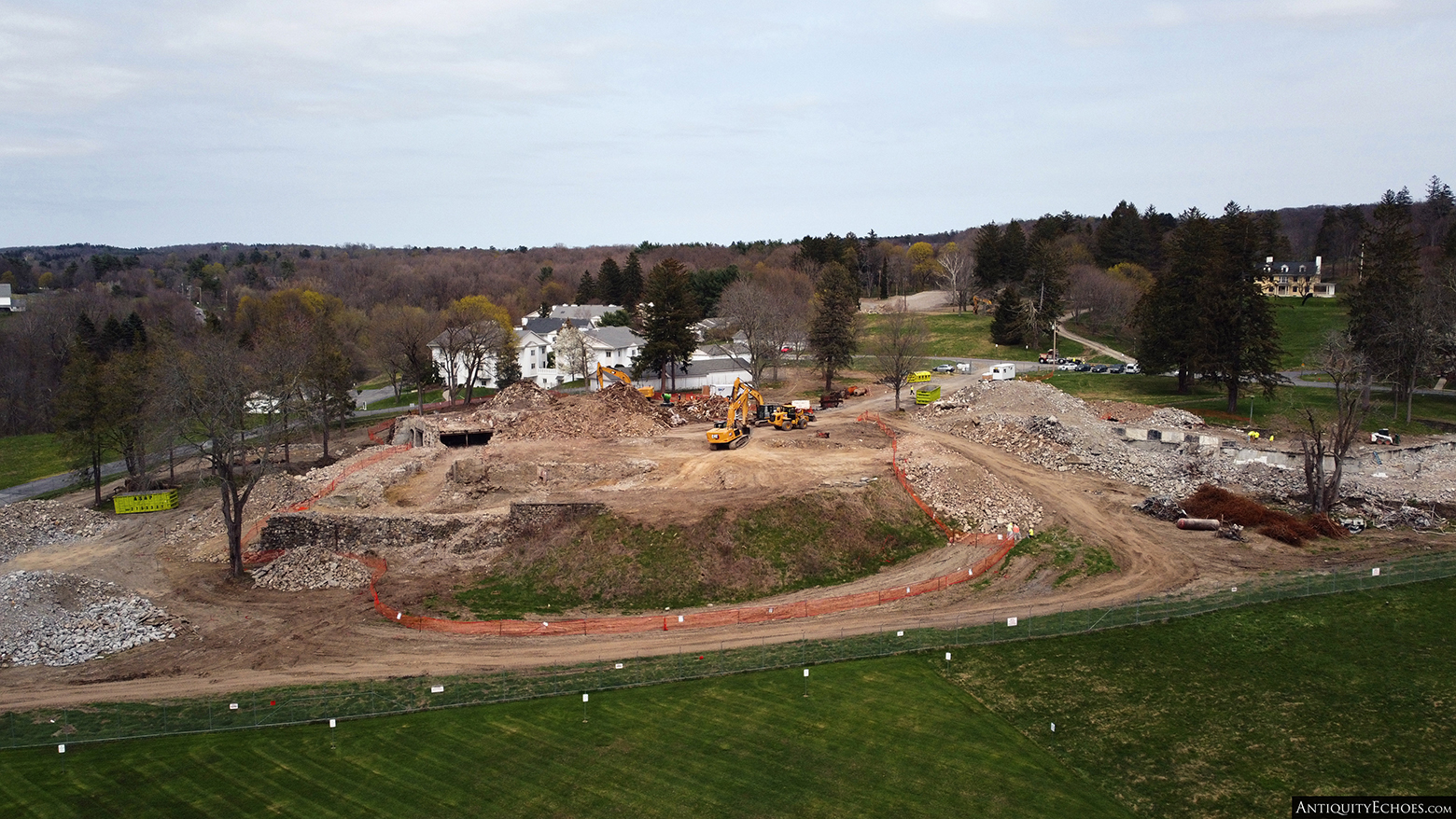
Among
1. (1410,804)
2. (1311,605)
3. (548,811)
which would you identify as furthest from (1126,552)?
(548,811)

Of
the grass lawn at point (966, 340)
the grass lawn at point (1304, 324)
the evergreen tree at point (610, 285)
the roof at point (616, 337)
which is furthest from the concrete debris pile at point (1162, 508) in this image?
the evergreen tree at point (610, 285)

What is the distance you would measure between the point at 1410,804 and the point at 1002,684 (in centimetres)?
882

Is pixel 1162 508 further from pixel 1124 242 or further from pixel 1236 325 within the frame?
pixel 1124 242

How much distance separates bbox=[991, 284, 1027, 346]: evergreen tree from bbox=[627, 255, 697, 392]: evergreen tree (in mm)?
34211

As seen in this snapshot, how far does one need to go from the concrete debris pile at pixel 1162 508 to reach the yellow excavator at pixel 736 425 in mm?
19808

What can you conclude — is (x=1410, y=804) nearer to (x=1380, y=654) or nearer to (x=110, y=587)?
(x=1380, y=654)

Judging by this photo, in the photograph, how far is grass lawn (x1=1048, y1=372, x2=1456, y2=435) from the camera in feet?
172

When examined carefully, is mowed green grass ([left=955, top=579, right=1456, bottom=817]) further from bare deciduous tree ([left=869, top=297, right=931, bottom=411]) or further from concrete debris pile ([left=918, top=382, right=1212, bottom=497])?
bare deciduous tree ([left=869, top=297, right=931, bottom=411])

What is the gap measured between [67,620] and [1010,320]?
251 feet

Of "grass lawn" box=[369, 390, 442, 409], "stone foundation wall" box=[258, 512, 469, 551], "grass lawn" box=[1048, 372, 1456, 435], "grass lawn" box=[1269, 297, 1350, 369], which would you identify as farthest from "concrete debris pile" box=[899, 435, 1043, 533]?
"grass lawn" box=[369, 390, 442, 409]

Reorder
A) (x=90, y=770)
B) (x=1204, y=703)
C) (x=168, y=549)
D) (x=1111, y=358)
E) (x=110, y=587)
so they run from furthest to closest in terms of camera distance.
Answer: (x=1111, y=358) < (x=168, y=549) < (x=110, y=587) < (x=1204, y=703) < (x=90, y=770)

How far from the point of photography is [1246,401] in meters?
57.8

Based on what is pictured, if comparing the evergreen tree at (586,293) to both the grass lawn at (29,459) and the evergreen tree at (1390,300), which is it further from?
the evergreen tree at (1390,300)

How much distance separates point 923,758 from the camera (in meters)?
20.1
